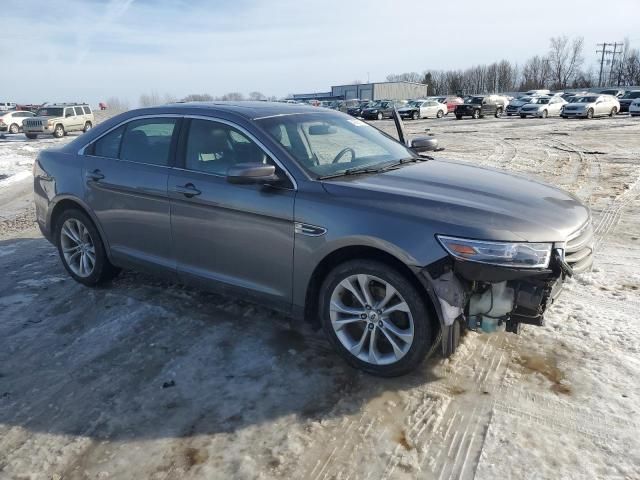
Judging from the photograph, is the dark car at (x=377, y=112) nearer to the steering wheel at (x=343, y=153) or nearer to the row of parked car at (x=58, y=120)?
the row of parked car at (x=58, y=120)

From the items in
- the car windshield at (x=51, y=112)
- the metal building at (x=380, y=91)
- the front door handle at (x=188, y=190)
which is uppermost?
the metal building at (x=380, y=91)

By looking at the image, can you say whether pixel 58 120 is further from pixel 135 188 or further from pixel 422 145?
pixel 422 145

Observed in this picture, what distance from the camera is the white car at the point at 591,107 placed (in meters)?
32.5

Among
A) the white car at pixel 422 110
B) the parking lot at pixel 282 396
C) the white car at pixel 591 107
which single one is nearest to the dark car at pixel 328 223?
the parking lot at pixel 282 396

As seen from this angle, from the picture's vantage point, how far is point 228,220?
3797 millimetres

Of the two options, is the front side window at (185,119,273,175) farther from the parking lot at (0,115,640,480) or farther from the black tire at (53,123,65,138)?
the black tire at (53,123,65,138)

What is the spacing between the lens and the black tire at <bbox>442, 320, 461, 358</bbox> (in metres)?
3.09

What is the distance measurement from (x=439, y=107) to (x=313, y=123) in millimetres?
40528

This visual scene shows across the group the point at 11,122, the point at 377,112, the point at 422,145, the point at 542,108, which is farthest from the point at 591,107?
the point at 11,122

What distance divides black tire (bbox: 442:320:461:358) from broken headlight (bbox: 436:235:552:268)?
431 mm

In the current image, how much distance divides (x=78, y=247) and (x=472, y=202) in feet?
12.4

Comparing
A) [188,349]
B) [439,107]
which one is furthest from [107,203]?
[439,107]

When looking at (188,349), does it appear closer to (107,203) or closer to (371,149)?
(107,203)

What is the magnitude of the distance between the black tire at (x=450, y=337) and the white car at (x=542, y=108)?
35.9 m
